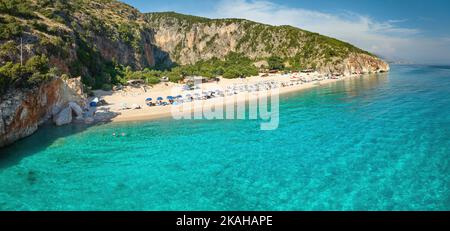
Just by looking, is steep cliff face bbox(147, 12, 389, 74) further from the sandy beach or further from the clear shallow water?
the clear shallow water

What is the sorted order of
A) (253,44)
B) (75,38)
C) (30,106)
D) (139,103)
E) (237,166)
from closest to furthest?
(237,166)
(30,106)
(139,103)
(75,38)
(253,44)

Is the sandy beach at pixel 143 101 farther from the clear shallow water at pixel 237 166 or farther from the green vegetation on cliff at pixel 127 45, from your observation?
the clear shallow water at pixel 237 166

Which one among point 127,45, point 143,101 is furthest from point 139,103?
point 127,45

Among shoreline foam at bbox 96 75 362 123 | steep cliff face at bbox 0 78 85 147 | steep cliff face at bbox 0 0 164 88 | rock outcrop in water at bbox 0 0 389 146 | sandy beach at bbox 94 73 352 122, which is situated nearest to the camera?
steep cliff face at bbox 0 78 85 147

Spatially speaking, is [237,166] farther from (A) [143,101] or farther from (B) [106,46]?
(B) [106,46]

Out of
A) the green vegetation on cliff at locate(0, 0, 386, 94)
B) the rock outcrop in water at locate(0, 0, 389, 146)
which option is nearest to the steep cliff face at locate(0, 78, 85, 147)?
the rock outcrop in water at locate(0, 0, 389, 146)
